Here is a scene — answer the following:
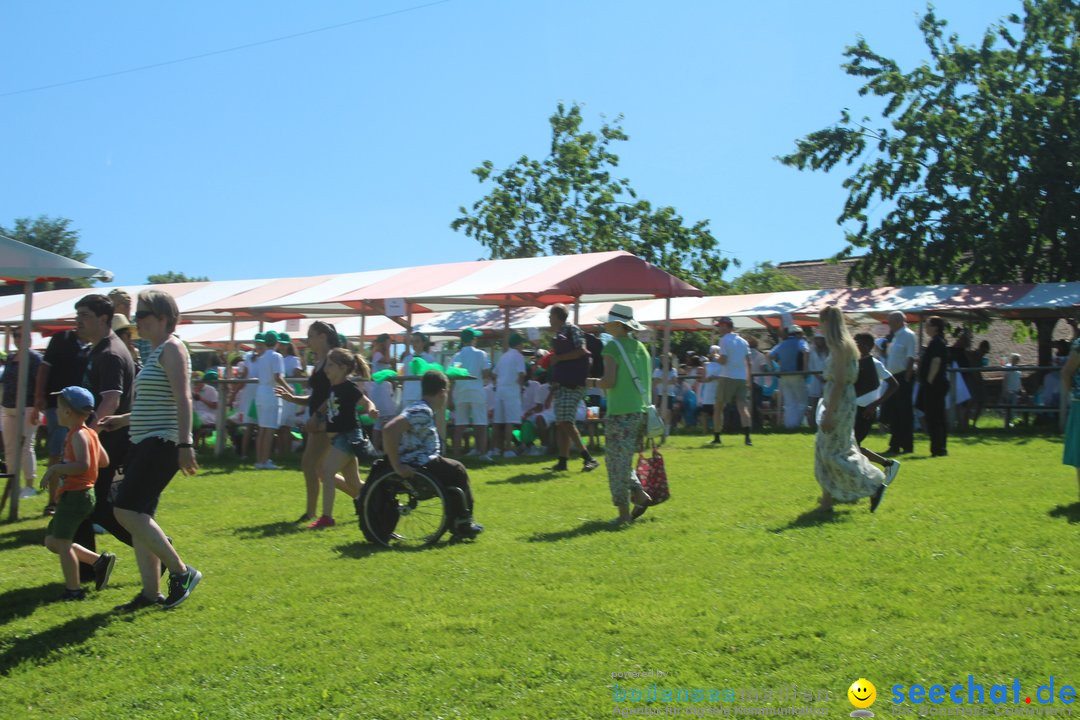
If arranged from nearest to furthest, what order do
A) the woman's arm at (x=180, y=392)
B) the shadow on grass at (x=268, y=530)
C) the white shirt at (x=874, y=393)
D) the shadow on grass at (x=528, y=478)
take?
the woman's arm at (x=180, y=392) → the shadow on grass at (x=268, y=530) → the white shirt at (x=874, y=393) → the shadow on grass at (x=528, y=478)

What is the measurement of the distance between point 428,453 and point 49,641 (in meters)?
3.12

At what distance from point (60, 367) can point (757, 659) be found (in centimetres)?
681

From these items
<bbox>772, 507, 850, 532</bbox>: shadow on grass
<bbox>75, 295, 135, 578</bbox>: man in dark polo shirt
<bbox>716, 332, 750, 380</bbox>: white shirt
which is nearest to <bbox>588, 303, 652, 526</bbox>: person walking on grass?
<bbox>772, 507, 850, 532</bbox>: shadow on grass

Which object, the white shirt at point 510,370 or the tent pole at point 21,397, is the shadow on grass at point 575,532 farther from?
the white shirt at point 510,370

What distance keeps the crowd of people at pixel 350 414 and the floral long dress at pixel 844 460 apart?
0.5 inches

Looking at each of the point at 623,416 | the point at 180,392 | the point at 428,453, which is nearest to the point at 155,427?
the point at 180,392

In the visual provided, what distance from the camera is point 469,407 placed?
15.9 metres

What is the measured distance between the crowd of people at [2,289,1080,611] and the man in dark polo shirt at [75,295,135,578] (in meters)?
0.01

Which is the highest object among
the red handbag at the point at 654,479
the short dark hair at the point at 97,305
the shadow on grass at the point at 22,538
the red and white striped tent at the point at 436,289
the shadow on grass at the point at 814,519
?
the red and white striped tent at the point at 436,289

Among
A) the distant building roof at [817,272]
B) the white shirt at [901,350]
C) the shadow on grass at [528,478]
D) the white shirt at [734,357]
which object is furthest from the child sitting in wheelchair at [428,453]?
the distant building roof at [817,272]

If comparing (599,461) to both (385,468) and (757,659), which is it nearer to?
(385,468)

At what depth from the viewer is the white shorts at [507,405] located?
16281 millimetres

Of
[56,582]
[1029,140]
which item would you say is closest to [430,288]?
[56,582]

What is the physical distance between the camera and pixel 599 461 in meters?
14.8
